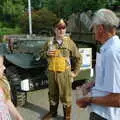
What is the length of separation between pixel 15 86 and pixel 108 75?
4.98 metres

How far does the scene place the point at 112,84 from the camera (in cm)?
324

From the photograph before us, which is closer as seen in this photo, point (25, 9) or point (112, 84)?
point (112, 84)

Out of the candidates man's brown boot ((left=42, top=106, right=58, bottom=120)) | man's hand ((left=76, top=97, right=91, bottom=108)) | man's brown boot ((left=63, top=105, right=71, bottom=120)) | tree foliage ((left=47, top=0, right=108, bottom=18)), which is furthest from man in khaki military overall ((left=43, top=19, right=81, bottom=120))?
tree foliage ((left=47, top=0, right=108, bottom=18))

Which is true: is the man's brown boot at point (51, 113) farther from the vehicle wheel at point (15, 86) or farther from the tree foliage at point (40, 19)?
the tree foliage at point (40, 19)

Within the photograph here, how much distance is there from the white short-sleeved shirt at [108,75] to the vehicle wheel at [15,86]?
4616mm

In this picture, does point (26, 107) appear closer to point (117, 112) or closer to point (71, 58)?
point (71, 58)

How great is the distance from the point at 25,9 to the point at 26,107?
2661cm

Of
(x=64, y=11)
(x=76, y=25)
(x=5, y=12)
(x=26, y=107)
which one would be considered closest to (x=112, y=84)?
(x=26, y=107)

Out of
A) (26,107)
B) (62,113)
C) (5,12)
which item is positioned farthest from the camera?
(5,12)

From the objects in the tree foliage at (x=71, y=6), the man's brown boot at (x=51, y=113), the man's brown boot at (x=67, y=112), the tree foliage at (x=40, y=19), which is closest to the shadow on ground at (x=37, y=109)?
the man's brown boot at (x=51, y=113)

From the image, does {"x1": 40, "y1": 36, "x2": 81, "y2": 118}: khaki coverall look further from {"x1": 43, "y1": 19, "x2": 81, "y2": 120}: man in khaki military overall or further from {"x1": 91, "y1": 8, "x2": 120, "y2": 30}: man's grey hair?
{"x1": 91, "y1": 8, "x2": 120, "y2": 30}: man's grey hair

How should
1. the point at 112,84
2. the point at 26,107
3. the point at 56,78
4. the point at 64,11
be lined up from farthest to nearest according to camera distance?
the point at 64,11 < the point at 26,107 < the point at 56,78 < the point at 112,84

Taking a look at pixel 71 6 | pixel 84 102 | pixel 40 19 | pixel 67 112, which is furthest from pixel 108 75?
pixel 40 19

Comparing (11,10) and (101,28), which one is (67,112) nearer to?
(101,28)
